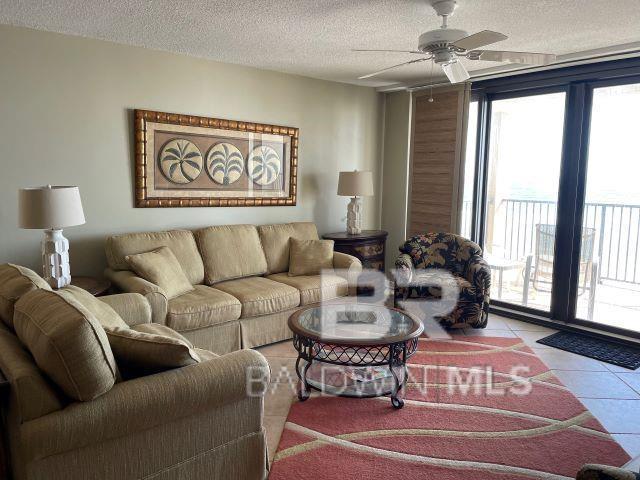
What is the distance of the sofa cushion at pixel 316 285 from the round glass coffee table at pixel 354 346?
1.76 ft

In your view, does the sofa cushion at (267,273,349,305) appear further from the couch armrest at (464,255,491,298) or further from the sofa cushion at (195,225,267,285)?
the couch armrest at (464,255,491,298)

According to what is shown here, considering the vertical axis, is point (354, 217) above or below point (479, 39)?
below

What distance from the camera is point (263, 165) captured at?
466 centimetres

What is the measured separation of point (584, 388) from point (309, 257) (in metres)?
2.40

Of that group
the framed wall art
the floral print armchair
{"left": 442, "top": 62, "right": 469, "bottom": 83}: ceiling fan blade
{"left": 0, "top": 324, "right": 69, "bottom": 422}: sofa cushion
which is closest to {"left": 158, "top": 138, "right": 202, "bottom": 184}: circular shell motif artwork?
the framed wall art

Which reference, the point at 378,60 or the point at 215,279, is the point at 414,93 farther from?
the point at 215,279

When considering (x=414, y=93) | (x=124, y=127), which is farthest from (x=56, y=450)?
(x=414, y=93)

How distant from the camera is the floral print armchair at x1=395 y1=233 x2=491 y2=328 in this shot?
405 cm

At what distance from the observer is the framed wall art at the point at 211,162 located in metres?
3.92

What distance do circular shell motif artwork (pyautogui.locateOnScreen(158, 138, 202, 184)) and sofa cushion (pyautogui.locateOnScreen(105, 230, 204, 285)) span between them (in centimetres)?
50

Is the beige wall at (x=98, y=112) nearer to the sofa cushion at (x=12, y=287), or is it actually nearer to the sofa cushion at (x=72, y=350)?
the sofa cushion at (x=12, y=287)

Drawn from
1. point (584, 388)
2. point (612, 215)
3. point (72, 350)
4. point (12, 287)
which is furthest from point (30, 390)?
point (612, 215)

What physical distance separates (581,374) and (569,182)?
1.80 m

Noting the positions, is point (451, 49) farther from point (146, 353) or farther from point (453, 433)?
point (146, 353)
